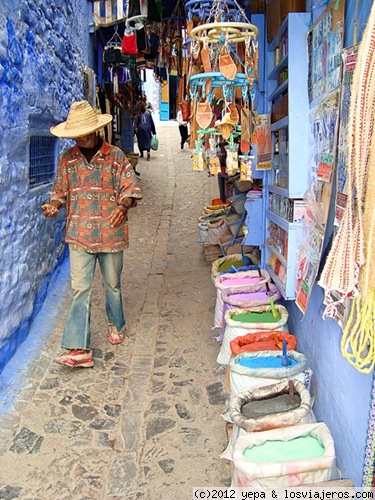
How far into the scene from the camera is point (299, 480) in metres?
1.99

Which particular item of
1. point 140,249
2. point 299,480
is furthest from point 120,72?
point 299,480

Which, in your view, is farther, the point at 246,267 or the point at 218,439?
the point at 246,267

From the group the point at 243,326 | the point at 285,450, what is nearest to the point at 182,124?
the point at 243,326

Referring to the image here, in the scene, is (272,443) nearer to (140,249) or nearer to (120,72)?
(140,249)

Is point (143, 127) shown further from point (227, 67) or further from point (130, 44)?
point (227, 67)

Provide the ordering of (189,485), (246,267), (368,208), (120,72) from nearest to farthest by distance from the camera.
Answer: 1. (368,208)
2. (189,485)
3. (246,267)
4. (120,72)

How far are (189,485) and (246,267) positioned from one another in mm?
2185

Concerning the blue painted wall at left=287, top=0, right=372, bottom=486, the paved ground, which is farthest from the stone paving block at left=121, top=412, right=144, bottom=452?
the blue painted wall at left=287, top=0, right=372, bottom=486

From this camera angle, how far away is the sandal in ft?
14.1

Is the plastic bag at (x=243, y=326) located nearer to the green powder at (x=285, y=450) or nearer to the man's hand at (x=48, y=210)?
the green powder at (x=285, y=450)

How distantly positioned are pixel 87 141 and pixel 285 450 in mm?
2566

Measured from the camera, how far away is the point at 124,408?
3332mm

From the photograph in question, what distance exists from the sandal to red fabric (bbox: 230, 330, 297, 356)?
4.79 ft

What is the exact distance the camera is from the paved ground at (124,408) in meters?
2.64
